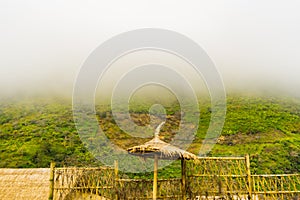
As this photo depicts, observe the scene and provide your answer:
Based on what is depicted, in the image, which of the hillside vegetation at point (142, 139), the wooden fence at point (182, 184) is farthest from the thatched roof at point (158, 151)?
the hillside vegetation at point (142, 139)

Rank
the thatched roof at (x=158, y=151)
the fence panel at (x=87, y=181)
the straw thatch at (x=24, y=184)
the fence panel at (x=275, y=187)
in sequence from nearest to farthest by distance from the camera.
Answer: the thatched roof at (x=158, y=151), the fence panel at (x=87, y=181), the fence panel at (x=275, y=187), the straw thatch at (x=24, y=184)

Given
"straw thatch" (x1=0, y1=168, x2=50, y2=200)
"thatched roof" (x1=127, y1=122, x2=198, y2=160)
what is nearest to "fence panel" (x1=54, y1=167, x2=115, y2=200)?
"straw thatch" (x1=0, y1=168, x2=50, y2=200)

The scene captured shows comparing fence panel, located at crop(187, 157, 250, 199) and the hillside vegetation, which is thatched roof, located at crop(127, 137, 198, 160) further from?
the hillside vegetation

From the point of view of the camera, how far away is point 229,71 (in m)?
23.7

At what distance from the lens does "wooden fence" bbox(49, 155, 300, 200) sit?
6.50 meters

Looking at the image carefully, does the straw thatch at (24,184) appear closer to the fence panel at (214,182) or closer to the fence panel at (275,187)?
the fence panel at (214,182)

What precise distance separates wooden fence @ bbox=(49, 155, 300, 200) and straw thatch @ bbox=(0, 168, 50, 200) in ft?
2.91

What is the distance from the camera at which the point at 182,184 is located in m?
6.41

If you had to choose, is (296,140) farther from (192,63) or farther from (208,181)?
(208,181)

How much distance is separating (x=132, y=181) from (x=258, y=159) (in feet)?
26.7

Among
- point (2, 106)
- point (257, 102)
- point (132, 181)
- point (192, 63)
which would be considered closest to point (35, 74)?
point (2, 106)

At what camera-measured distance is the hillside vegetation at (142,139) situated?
13344 millimetres

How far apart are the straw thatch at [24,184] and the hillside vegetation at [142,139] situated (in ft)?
15.2

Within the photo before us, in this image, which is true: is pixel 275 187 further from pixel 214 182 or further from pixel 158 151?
pixel 158 151
